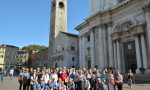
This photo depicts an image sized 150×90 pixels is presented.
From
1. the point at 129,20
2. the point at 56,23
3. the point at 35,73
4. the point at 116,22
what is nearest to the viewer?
the point at 35,73

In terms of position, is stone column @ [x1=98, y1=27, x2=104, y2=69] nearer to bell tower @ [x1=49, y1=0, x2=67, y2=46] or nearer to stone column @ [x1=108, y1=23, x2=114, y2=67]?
stone column @ [x1=108, y1=23, x2=114, y2=67]

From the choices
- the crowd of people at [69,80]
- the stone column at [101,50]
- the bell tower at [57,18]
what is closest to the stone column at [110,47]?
the stone column at [101,50]

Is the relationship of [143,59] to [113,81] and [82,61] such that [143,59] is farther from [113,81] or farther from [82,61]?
[82,61]

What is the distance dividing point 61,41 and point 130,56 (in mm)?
27187

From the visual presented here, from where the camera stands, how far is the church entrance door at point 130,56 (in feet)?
82.5

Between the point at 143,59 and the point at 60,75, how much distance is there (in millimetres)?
14121

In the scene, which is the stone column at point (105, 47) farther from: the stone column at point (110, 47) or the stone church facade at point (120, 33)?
the stone column at point (110, 47)

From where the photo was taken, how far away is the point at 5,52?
86.2 m

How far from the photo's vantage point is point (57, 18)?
54938mm

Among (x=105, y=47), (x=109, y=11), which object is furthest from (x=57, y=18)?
(x=105, y=47)

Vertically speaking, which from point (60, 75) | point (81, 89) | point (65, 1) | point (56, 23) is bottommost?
point (81, 89)

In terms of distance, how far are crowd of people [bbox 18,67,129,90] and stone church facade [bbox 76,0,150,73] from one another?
12605mm

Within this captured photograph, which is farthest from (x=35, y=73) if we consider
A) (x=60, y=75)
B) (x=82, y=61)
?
(x=82, y=61)

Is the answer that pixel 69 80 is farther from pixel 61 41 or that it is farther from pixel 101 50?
pixel 61 41
